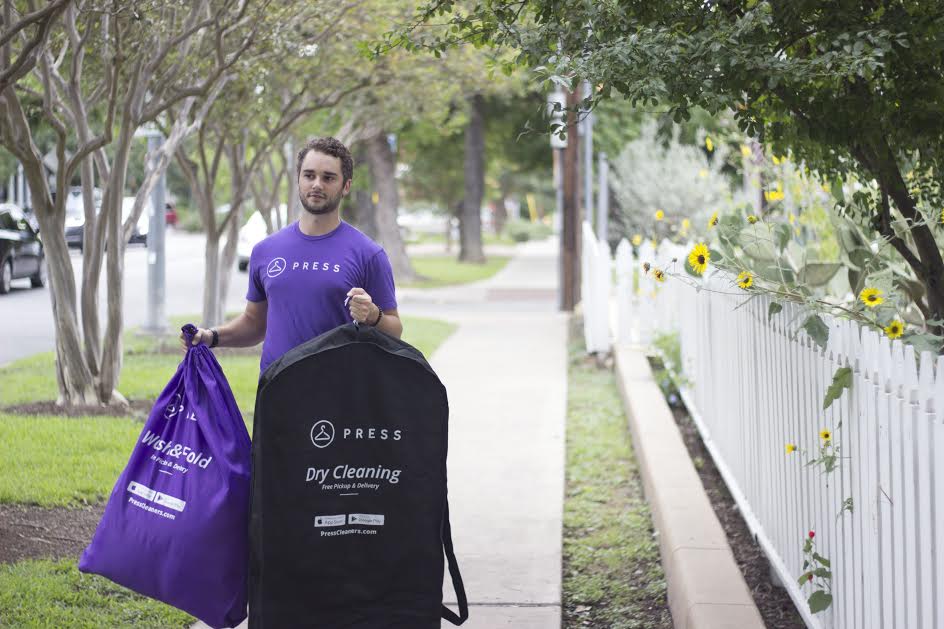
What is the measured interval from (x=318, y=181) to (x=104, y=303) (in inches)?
519

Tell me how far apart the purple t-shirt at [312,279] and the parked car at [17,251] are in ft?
58.8

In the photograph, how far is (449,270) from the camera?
1314 inches

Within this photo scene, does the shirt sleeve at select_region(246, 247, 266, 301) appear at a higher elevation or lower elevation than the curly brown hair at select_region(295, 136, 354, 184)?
lower

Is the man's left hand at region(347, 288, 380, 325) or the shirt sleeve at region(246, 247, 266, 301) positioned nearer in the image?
the man's left hand at region(347, 288, 380, 325)

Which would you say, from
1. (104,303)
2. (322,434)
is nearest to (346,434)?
(322,434)

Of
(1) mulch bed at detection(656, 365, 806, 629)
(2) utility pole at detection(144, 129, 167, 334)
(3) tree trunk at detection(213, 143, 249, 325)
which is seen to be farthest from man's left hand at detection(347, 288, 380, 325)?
(2) utility pole at detection(144, 129, 167, 334)

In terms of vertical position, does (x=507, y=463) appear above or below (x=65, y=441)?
below

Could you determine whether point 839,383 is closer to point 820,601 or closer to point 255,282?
point 820,601

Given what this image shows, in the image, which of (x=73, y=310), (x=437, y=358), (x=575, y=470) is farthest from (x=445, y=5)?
(x=437, y=358)

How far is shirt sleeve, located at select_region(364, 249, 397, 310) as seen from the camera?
4.06 meters

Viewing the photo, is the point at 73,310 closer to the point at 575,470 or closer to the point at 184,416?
the point at 575,470

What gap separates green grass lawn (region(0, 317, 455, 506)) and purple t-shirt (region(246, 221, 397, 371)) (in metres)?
2.72

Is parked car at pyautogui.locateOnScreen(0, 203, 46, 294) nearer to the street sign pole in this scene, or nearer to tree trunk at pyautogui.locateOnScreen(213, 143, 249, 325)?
the street sign pole

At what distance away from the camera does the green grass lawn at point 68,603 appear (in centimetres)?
453
